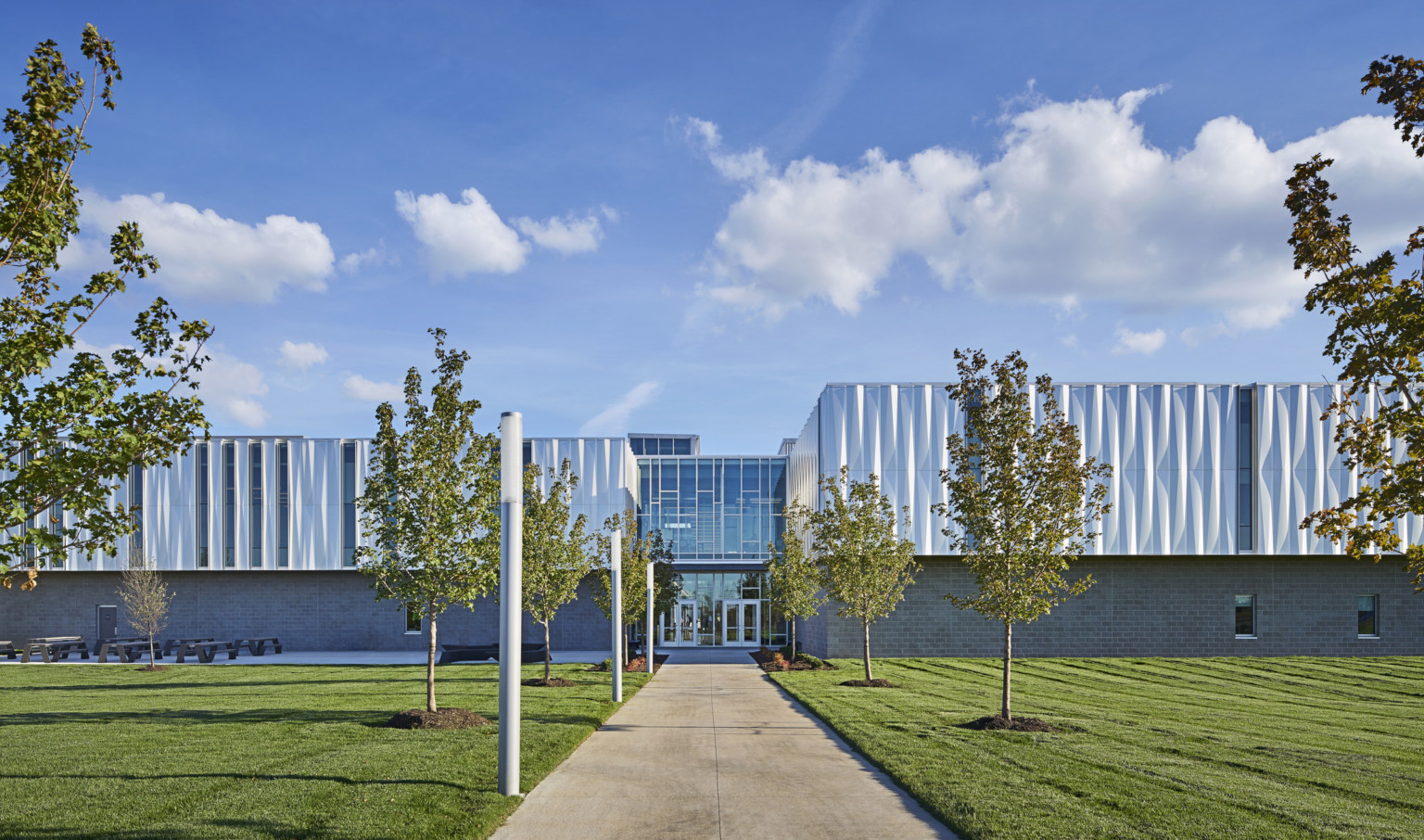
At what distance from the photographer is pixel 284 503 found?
117ft

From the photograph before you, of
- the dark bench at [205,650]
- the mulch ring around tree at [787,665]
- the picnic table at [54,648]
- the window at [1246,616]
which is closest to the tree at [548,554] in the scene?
the mulch ring around tree at [787,665]

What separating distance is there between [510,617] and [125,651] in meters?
28.9

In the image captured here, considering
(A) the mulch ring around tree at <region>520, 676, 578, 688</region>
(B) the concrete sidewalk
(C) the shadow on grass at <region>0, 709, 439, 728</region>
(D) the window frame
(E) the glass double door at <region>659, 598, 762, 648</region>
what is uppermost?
(B) the concrete sidewalk

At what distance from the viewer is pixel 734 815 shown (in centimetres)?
888

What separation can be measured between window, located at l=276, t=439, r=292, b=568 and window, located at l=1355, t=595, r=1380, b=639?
39821 mm

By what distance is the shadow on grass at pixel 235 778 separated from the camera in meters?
9.86

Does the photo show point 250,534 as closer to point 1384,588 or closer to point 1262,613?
point 1262,613

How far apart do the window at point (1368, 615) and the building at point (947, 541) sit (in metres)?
0.05

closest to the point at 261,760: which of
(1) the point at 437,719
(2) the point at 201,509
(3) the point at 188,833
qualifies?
(1) the point at 437,719

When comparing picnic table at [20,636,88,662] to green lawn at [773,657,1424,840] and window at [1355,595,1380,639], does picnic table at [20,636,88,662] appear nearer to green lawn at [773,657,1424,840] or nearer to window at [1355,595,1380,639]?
green lawn at [773,657,1424,840]

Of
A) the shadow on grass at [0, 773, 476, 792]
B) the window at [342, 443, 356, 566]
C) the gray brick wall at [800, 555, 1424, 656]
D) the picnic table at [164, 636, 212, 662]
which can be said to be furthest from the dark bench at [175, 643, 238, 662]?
the shadow on grass at [0, 773, 476, 792]

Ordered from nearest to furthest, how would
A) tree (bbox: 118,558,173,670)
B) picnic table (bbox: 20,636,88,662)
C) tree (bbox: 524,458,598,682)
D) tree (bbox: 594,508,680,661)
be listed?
tree (bbox: 524,458,598,682), tree (bbox: 594,508,680,661), tree (bbox: 118,558,173,670), picnic table (bbox: 20,636,88,662)

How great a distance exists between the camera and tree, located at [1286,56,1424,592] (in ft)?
21.3

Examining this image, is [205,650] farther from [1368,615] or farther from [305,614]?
[1368,615]
